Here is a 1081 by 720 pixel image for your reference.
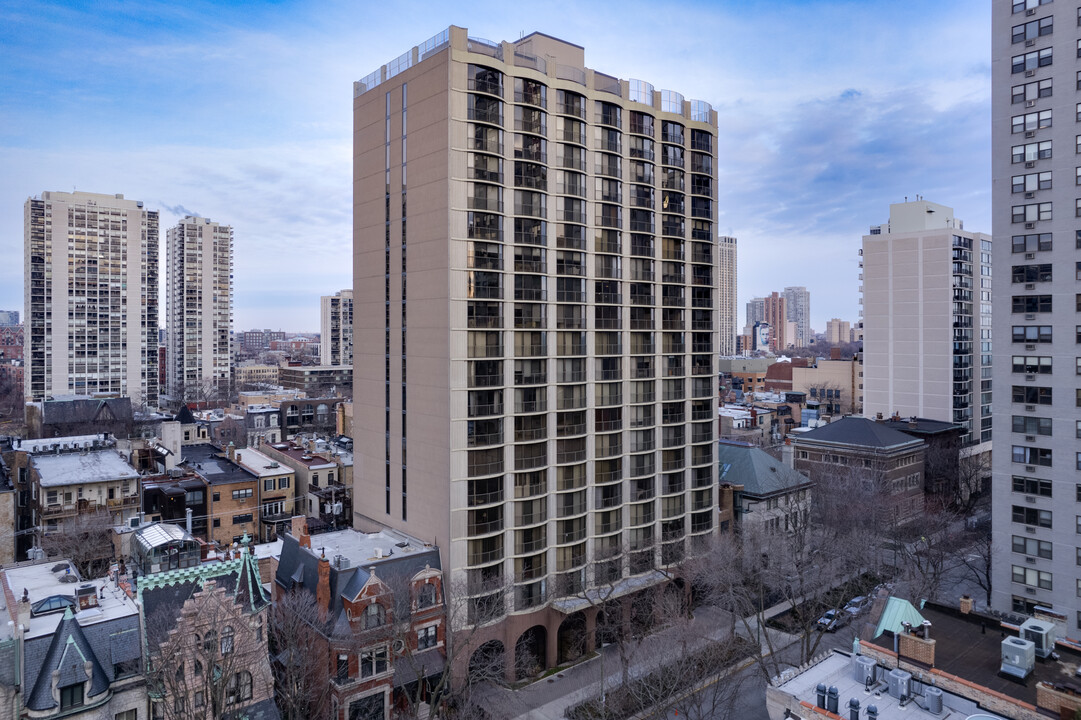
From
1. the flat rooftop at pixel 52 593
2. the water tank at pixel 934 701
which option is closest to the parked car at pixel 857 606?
the water tank at pixel 934 701

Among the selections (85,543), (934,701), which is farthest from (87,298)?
(934,701)

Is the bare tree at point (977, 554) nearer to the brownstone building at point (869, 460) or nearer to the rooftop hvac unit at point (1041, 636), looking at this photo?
the brownstone building at point (869, 460)

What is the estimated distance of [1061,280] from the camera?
157ft

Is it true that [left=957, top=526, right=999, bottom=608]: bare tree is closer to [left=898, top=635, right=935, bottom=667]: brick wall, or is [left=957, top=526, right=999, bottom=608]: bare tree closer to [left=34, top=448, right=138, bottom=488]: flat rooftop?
[left=898, top=635, right=935, bottom=667]: brick wall

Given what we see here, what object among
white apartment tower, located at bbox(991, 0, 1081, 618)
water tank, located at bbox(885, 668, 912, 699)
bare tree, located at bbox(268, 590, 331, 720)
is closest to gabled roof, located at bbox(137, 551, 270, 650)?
bare tree, located at bbox(268, 590, 331, 720)

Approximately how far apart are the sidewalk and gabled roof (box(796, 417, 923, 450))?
128ft

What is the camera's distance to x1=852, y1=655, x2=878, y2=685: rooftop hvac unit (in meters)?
29.0

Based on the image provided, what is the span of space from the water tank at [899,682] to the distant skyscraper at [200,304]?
192m

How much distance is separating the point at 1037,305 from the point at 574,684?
46.2 metres

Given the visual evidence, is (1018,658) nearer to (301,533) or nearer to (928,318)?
(301,533)

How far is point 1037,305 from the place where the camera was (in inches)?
1944

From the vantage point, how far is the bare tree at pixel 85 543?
51.8 m

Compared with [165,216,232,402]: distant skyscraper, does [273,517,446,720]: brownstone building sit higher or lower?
lower

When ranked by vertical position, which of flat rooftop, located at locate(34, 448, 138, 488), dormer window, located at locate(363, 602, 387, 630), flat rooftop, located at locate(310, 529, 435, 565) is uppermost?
flat rooftop, located at locate(34, 448, 138, 488)
